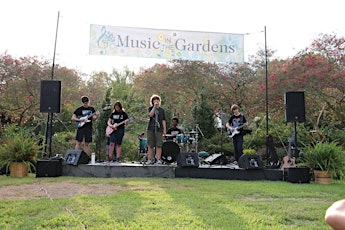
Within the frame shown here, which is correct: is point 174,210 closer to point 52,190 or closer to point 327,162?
point 52,190

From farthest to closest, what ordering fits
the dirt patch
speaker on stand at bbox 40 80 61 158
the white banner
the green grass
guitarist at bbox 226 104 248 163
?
the white banner → guitarist at bbox 226 104 248 163 → speaker on stand at bbox 40 80 61 158 → the dirt patch → the green grass

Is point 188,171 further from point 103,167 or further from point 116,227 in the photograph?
point 116,227

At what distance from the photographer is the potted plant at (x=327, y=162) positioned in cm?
606

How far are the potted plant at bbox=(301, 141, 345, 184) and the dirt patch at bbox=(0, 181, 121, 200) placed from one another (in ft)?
11.1

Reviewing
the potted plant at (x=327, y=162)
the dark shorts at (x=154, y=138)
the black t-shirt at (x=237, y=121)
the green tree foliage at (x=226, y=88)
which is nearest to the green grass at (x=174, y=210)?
the potted plant at (x=327, y=162)

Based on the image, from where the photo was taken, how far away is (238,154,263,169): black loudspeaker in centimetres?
623

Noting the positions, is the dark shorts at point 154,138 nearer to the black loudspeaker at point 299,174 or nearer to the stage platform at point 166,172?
the stage platform at point 166,172

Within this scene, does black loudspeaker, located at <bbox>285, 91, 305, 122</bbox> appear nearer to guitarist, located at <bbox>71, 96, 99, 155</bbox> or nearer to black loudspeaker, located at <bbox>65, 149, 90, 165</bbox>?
guitarist, located at <bbox>71, 96, 99, 155</bbox>

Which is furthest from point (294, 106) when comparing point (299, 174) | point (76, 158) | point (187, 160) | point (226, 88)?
point (226, 88)

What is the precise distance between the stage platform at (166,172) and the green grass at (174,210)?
1436 mm

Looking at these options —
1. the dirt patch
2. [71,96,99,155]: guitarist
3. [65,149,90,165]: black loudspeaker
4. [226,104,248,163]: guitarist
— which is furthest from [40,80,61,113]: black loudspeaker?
[226,104,248,163]: guitarist

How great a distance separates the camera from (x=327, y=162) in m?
6.14

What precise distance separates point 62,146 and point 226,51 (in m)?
5.99

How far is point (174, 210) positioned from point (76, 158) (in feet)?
11.2
